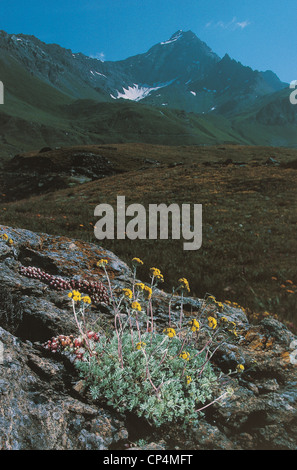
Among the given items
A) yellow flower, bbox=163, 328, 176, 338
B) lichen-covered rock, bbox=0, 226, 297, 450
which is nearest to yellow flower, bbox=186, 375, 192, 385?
lichen-covered rock, bbox=0, 226, 297, 450

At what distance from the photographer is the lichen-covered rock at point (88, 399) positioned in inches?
85.3

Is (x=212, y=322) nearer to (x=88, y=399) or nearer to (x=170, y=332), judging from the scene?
(x=170, y=332)

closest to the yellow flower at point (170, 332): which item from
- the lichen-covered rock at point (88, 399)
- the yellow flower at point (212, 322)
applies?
the yellow flower at point (212, 322)

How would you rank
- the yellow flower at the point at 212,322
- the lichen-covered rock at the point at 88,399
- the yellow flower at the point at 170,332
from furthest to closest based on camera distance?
1. the yellow flower at the point at 212,322
2. the yellow flower at the point at 170,332
3. the lichen-covered rock at the point at 88,399

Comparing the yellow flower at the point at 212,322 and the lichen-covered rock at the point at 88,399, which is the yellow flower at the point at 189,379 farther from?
the yellow flower at the point at 212,322

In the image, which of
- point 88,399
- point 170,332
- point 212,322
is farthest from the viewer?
point 212,322

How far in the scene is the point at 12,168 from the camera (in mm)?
49812

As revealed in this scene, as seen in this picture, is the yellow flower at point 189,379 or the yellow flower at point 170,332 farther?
the yellow flower at point 189,379

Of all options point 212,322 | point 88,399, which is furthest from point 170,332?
point 88,399

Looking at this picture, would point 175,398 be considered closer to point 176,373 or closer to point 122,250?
point 176,373

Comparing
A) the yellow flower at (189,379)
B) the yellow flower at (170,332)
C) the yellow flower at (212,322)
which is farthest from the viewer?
the yellow flower at (212,322)

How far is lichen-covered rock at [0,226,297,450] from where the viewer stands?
217cm

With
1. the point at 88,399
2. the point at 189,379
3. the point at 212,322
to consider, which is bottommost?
the point at 88,399

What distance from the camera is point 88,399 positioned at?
8.23ft
